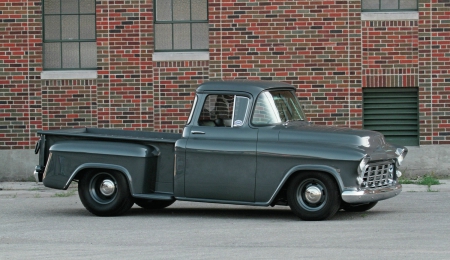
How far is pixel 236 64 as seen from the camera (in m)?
17.6

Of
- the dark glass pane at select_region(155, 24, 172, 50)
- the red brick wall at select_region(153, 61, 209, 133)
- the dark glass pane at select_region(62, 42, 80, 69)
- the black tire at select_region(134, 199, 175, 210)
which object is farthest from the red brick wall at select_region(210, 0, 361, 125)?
the black tire at select_region(134, 199, 175, 210)

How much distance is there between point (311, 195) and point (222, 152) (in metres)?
1.25

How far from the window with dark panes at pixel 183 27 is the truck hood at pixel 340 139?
657cm

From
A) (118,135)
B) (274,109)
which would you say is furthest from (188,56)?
(274,109)

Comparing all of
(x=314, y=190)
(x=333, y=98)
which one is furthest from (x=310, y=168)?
(x=333, y=98)

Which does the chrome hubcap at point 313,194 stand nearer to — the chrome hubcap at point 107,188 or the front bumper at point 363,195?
the front bumper at point 363,195

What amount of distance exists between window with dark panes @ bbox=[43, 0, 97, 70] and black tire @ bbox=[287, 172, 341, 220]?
7.96 metres

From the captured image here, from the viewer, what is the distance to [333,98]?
17422 millimetres

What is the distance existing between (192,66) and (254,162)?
654 cm

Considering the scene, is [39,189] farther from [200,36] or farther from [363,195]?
[363,195]

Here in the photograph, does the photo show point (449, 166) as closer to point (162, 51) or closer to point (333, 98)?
point (333, 98)

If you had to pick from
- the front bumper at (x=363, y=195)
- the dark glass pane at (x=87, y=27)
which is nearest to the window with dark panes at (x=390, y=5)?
the dark glass pane at (x=87, y=27)

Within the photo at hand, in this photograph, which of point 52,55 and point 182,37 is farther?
point 52,55

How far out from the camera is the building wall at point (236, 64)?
17312mm
